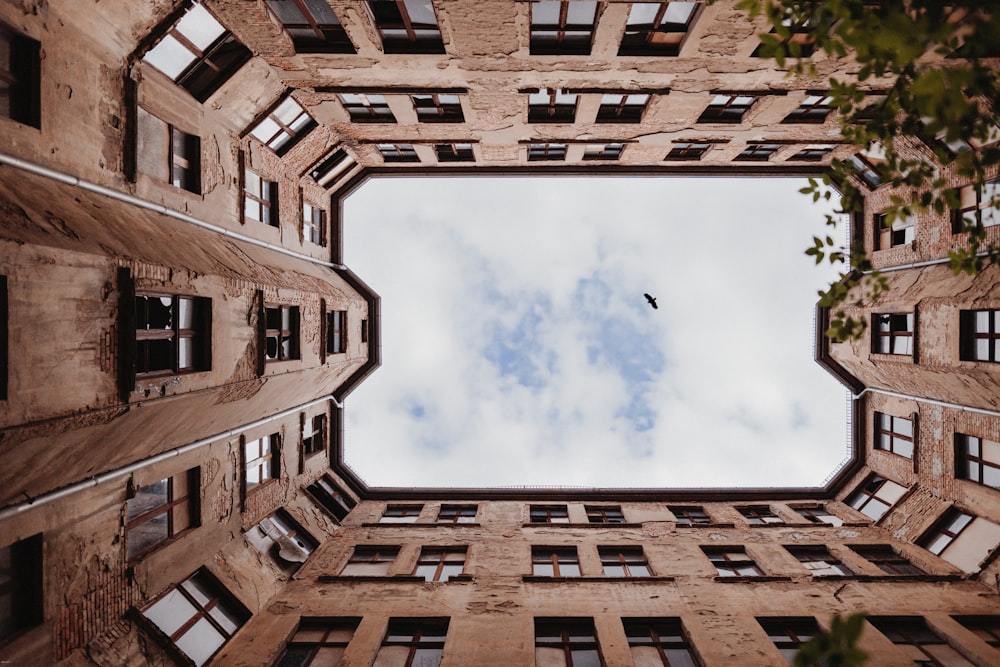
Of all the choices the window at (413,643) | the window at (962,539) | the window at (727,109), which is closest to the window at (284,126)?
the window at (727,109)

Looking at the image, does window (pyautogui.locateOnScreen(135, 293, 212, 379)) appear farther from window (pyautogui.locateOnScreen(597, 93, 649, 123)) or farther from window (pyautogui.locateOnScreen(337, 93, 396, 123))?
window (pyautogui.locateOnScreen(597, 93, 649, 123))

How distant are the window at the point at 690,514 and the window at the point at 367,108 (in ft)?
49.9

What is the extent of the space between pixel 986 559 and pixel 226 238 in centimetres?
1937

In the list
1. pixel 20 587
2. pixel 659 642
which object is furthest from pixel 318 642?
pixel 659 642

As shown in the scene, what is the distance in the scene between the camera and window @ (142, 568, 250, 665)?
9695mm

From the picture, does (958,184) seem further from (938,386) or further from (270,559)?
(270,559)

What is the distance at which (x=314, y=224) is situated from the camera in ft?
59.3

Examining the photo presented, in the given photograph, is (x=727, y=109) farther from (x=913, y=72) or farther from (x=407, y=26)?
(x=913, y=72)

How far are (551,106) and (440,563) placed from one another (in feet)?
43.0

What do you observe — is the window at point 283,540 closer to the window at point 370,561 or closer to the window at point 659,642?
the window at point 370,561

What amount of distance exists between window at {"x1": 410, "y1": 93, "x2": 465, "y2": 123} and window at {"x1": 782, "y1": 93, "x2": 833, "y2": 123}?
953 cm

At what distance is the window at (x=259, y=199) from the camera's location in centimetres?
1362

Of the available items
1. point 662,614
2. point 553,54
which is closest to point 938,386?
point 662,614

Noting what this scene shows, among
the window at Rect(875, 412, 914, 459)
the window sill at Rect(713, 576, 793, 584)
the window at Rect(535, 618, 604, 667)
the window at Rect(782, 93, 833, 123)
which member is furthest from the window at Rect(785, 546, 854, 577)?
the window at Rect(782, 93, 833, 123)
